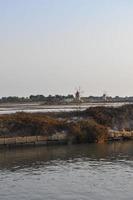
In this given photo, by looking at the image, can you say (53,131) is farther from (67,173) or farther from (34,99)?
(34,99)

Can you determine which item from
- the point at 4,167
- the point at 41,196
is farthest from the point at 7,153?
the point at 41,196

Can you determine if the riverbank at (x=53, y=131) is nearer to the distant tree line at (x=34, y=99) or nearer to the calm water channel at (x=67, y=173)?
the calm water channel at (x=67, y=173)

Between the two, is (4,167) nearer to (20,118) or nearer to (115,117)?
(20,118)

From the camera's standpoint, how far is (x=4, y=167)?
36031 mm

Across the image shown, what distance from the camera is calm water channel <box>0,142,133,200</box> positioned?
87.4 feet

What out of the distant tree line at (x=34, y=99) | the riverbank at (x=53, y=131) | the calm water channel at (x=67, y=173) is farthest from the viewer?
the distant tree line at (x=34, y=99)

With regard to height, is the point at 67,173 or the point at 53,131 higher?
the point at 53,131

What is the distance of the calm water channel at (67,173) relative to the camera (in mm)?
26641

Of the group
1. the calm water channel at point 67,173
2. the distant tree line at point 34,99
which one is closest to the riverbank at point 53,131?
the calm water channel at point 67,173

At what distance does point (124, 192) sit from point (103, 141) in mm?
26517

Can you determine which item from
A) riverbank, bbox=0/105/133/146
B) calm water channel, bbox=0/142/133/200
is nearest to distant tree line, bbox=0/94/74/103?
riverbank, bbox=0/105/133/146

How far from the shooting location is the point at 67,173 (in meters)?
33.0

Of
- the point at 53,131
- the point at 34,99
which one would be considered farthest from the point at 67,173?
the point at 34,99

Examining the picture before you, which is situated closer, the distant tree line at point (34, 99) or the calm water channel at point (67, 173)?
the calm water channel at point (67, 173)
